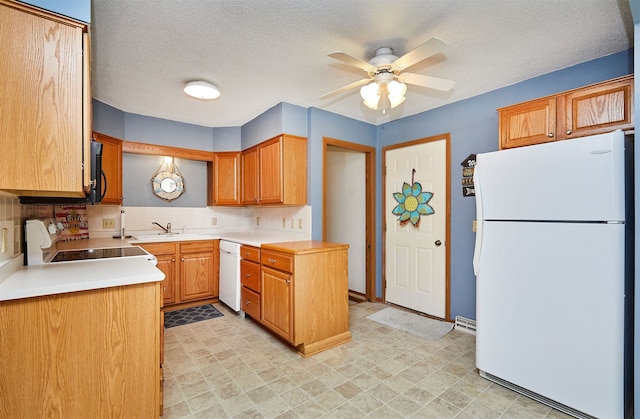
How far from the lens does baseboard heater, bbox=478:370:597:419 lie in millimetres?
1737

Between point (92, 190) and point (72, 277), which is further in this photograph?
point (92, 190)

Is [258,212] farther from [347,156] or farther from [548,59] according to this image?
[548,59]

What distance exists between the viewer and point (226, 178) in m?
4.06

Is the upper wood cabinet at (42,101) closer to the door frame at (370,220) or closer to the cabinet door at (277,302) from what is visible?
the cabinet door at (277,302)

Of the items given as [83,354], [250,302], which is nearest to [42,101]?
[83,354]

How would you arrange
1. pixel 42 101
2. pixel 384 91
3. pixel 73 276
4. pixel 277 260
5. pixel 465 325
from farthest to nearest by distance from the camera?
1. pixel 465 325
2. pixel 277 260
3. pixel 384 91
4. pixel 73 276
5. pixel 42 101

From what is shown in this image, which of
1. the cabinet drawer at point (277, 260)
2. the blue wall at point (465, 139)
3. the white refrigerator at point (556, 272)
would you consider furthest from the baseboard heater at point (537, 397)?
the cabinet drawer at point (277, 260)

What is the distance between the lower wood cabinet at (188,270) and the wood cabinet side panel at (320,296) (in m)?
1.68

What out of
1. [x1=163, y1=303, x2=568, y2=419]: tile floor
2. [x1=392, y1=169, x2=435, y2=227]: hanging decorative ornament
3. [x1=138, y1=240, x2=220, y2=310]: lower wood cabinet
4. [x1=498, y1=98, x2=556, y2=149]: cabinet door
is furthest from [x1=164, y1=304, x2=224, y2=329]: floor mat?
[x1=498, y1=98, x2=556, y2=149]: cabinet door

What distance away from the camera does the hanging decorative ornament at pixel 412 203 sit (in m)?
3.32

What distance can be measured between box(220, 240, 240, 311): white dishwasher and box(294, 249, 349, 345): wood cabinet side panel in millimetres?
1065

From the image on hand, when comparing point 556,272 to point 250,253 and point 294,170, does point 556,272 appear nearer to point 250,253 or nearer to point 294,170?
point 294,170

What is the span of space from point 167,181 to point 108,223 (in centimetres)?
84

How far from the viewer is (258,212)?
14.5ft
